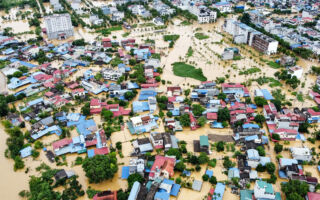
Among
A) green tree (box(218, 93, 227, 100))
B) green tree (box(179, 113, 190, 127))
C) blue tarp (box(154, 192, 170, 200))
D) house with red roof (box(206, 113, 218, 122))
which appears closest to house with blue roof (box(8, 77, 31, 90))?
green tree (box(179, 113, 190, 127))

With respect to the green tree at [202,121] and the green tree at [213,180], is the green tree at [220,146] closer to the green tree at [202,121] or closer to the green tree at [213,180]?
the green tree at [202,121]

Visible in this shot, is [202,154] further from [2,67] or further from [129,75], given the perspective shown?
[2,67]

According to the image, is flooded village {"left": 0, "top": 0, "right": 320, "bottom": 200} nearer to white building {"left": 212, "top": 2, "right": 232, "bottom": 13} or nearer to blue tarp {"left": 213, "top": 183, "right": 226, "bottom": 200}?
blue tarp {"left": 213, "top": 183, "right": 226, "bottom": 200}

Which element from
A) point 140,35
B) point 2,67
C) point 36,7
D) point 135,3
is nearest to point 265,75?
point 140,35

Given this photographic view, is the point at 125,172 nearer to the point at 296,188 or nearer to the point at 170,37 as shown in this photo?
the point at 296,188

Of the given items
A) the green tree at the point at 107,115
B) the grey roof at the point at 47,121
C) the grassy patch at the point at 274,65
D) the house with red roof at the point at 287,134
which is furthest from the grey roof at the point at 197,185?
the grassy patch at the point at 274,65

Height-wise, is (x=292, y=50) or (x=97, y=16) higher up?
(x=97, y=16)
